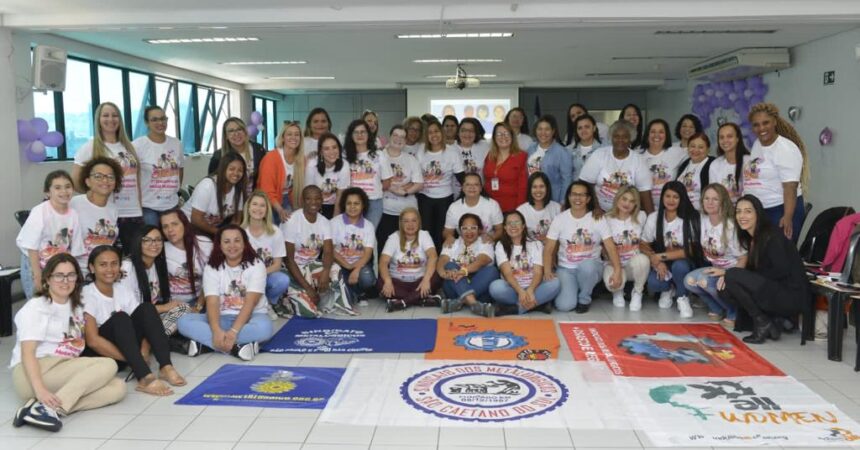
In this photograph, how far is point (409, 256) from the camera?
18.7 ft

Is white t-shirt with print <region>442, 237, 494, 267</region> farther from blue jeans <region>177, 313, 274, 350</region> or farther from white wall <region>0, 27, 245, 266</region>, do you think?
white wall <region>0, 27, 245, 266</region>

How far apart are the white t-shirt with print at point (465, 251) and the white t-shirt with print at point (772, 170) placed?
6.89 feet

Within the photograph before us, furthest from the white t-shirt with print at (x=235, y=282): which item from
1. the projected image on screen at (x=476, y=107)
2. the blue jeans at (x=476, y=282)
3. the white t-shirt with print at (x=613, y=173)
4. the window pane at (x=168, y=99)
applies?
the projected image on screen at (x=476, y=107)

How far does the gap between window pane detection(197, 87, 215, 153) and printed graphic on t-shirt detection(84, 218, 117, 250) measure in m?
8.76

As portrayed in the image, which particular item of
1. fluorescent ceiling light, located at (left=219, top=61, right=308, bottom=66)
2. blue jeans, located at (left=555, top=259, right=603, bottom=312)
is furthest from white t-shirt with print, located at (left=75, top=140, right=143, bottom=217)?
fluorescent ceiling light, located at (left=219, top=61, right=308, bottom=66)

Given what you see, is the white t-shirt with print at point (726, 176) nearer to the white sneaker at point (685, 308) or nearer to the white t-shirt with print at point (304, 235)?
the white sneaker at point (685, 308)

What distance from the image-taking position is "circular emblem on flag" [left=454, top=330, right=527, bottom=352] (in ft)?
14.8

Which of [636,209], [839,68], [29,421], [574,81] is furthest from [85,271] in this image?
[574,81]

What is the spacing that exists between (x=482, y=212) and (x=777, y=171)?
2313 mm

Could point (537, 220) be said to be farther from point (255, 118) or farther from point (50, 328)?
point (255, 118)

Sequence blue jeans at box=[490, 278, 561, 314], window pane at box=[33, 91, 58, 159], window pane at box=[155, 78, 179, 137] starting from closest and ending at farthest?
blue jeans at box=[490, 278, 561, 314] → window pane at box=[33, 91, 58, 159] → window pane at box=[155, 78, 179, 137]

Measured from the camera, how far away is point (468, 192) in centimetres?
574

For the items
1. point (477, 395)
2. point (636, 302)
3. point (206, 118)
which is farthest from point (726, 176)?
point (206, 118)

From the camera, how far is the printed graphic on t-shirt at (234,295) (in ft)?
14.7
